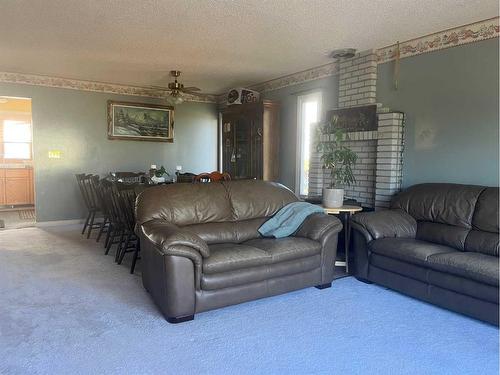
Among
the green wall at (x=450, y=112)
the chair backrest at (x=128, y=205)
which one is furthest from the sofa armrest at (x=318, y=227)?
the chair backrest at (x=128, y=205)

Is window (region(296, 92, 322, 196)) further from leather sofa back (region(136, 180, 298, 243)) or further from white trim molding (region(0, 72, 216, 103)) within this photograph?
white trim molding (region(0, 72, 216, 103))

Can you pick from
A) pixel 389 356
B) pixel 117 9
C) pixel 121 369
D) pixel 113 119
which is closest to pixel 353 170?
pixel 389 356

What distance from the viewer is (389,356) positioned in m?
2.21

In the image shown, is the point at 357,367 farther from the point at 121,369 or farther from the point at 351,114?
the point at 351,114

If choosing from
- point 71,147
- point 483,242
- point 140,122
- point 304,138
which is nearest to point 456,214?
point 483,242

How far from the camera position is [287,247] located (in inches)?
121

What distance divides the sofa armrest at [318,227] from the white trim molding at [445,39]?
2128 millimetres

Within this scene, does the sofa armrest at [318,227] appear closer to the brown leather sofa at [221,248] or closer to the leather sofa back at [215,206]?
the brown leather sofa at [221,248]

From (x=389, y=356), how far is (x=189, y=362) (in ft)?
3.83

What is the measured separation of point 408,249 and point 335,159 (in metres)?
1.38

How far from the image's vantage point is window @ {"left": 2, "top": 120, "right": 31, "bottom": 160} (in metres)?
8.16

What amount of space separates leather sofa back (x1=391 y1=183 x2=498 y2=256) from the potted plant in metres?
0.65

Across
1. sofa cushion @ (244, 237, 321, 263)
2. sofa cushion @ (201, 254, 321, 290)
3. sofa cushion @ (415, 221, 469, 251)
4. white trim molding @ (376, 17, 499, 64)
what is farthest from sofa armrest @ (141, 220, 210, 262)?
white trim molding @ (376, 17, 499, 64)

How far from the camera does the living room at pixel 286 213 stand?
2.37 metres
